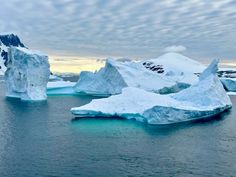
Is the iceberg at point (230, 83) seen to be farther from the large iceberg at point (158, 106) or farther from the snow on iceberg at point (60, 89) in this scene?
the large iceberg at point (158, 106)

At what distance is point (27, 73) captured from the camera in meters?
50.7

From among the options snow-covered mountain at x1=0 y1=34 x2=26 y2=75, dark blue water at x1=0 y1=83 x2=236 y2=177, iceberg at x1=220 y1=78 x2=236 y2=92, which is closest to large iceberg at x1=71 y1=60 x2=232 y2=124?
dark blue water at x1=0 y1=83 x2=236 y2=177

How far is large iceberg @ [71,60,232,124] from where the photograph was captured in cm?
3275

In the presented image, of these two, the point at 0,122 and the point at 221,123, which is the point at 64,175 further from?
the point at 221,123

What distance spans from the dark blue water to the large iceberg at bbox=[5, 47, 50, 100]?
49.6 ft

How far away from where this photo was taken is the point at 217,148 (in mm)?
24531

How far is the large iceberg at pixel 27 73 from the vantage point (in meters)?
51.0

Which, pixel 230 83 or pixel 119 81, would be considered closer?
pixel 119 81

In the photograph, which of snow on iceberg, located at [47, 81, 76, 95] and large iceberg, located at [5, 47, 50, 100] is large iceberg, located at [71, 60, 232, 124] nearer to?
large iceberg, located at [5, 47, 50, 100]

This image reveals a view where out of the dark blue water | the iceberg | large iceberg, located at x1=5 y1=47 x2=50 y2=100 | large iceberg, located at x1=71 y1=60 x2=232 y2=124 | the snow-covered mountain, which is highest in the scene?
the snow-covered mountain

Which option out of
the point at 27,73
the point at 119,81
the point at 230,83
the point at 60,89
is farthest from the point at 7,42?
the point at 27,73

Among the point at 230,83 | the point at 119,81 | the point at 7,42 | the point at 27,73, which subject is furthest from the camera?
the point at 7,42

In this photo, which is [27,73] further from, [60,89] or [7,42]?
[7,42]

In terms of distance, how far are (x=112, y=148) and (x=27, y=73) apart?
97.9 feet
